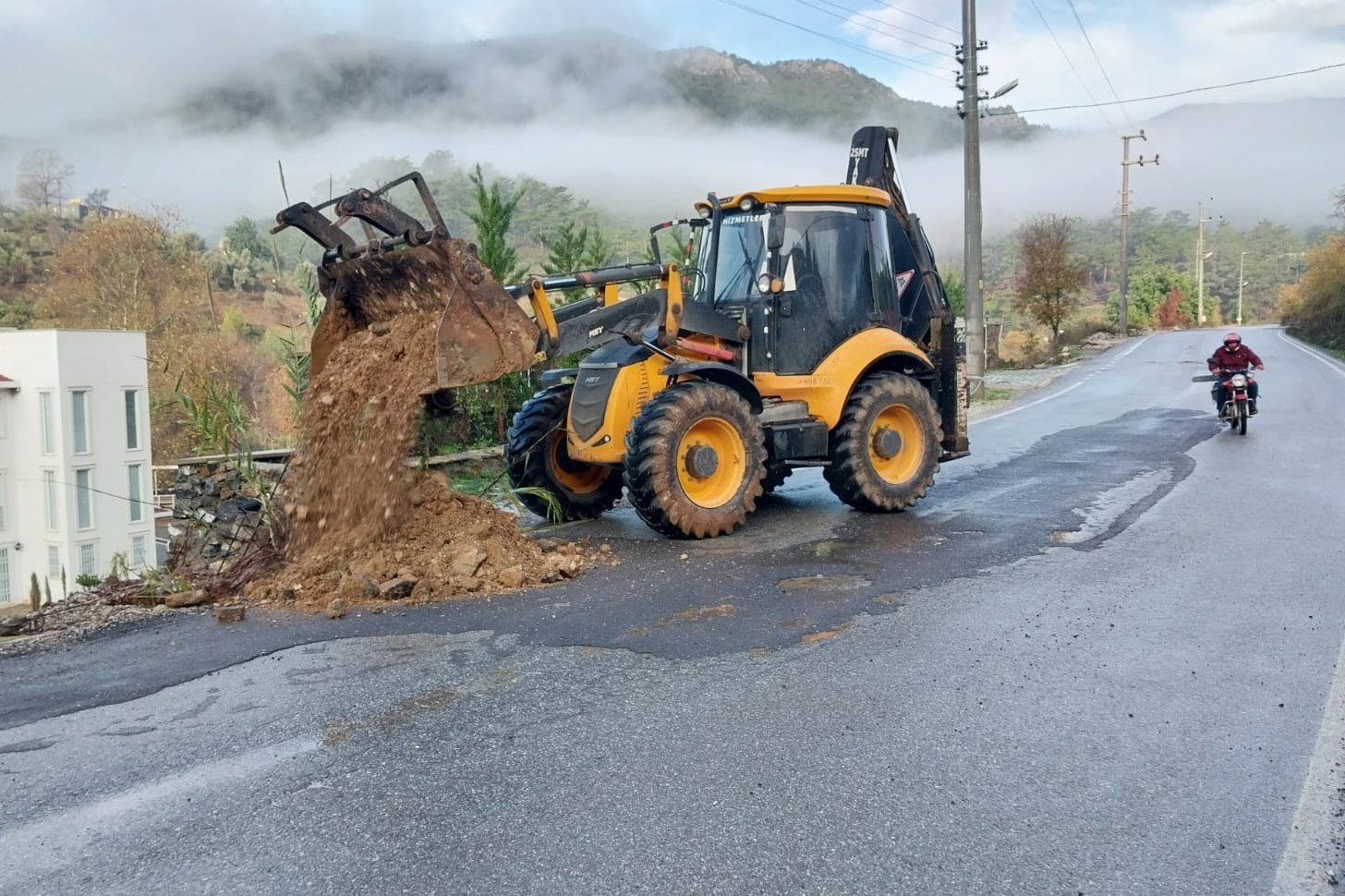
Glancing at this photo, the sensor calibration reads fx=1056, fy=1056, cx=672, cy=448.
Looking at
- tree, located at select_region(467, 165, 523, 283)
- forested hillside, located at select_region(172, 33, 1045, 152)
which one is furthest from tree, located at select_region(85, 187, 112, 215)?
forested hillside, located at select_region(172, 33, 1045, 152)

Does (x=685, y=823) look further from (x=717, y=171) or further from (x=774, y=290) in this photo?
(x=717, y=171)

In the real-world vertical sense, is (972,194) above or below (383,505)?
above

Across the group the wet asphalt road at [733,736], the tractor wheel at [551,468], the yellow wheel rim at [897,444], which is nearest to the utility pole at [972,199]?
the yellow wheel rim at [897,444]

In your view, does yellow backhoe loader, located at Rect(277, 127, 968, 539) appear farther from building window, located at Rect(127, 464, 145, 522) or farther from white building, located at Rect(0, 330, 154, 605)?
white building, located at Rect(0, 330, 154, 605)

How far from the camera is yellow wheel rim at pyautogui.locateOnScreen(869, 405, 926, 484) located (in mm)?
9367

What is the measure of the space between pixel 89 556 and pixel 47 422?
10.3 feet

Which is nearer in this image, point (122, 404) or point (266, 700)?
point (266, 700)

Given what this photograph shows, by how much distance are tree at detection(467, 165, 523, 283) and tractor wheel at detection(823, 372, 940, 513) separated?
5.85 metres

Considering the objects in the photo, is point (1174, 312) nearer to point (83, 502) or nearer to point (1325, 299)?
point (1325, 299)

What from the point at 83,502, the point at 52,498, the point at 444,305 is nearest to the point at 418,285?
the point at 444,305

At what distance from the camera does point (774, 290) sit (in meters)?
8.94

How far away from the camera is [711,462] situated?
324 inches

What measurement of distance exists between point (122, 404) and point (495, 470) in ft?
50.3

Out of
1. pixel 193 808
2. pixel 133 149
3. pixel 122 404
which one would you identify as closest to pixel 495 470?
pixel 193 808
